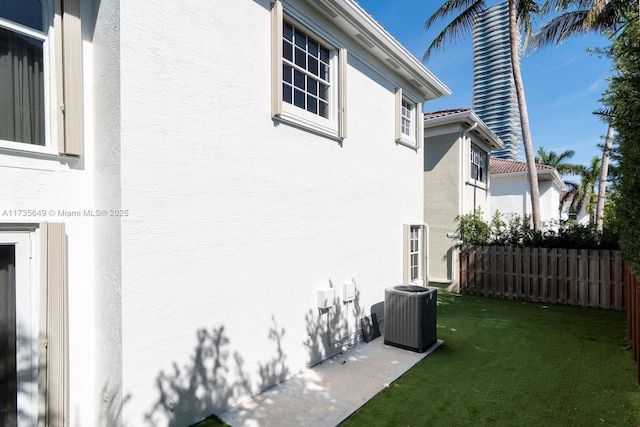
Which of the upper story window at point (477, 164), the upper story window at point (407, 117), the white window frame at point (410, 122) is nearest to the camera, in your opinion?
the white window frame at point (410, 122)

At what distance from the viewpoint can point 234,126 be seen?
14.5ft

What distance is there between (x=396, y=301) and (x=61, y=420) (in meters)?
5.15

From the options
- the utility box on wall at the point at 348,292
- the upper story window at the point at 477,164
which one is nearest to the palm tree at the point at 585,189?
the upper story window at the point at 477,164

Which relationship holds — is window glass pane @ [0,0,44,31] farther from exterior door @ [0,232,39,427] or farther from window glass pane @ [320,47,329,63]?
window glass pane @ [320,47,329,63]

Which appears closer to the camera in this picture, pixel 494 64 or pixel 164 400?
pixel 164 400

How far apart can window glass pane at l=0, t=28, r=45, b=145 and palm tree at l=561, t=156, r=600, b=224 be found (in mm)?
37231

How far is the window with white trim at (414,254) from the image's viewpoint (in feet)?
28.2

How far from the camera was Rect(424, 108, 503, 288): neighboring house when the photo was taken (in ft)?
41.7

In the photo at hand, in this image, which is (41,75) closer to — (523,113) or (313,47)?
(313,47)

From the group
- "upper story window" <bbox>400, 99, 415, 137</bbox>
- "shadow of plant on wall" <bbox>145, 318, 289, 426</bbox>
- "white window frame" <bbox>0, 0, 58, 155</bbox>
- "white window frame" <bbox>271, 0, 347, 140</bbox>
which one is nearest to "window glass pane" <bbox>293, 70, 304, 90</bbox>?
"white window frame" <bbox>271, 0, 347, 140</bbox>

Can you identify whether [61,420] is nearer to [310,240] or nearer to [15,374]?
[15,374]

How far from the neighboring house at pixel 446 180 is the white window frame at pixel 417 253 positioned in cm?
327

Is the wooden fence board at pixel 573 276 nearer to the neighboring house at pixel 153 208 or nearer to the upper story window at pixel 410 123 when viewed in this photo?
the upper story window at pixel 410 123

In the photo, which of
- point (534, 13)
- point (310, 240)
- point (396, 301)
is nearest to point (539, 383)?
point (396, 301)
